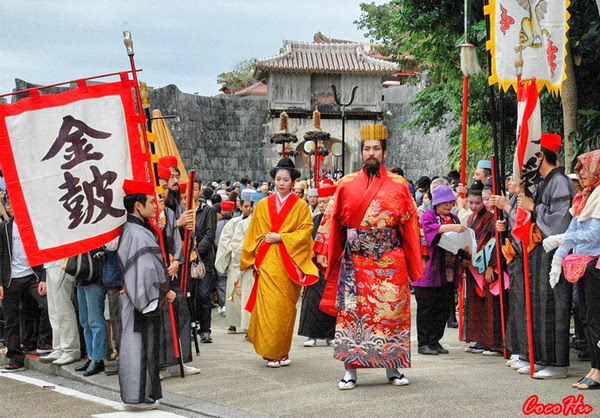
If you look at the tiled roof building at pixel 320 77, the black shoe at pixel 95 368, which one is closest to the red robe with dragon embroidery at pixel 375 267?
the black shoe at pixel 95 368

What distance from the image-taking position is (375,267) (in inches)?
236

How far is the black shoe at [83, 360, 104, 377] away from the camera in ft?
23.2

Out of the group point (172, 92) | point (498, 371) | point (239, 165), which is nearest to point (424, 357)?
point (498, 371)

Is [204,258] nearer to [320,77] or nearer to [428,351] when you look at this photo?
[428,351]

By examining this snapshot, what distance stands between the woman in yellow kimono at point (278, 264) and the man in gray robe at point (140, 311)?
63.0 inches

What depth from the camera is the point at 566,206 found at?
604 centimetres

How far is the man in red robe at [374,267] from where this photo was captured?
5938mm

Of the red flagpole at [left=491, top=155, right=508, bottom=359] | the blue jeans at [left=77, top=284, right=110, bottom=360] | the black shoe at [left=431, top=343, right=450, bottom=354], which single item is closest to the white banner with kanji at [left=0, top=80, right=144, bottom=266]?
the blue jeans at [left=77, top=284, right=110, bottom=360]

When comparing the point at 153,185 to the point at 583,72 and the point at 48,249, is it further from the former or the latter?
the point at 583,72

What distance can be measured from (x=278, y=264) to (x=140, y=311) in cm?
198

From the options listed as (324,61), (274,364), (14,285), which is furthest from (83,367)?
(324,61)

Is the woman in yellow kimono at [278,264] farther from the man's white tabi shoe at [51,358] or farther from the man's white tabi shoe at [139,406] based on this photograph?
the man's white tabi shoe at [51,358]

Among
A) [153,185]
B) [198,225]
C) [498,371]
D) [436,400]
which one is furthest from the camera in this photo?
[198,225]

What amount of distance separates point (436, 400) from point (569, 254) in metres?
1.50
